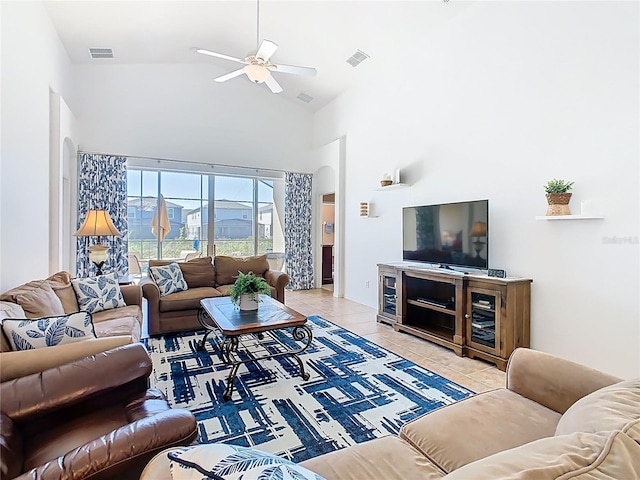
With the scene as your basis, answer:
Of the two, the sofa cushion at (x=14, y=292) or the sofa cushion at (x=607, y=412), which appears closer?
the sofa cushion at (x=607, y=412)

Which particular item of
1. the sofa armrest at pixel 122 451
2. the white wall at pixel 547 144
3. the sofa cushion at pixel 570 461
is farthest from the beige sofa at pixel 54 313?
the white wall at pixel 547 144

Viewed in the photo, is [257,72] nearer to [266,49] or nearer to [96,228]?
[266,49]

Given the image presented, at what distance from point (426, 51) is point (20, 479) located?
5407 millimetres

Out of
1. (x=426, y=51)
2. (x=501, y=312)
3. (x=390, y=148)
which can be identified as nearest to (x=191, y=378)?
(x=501, y=312)

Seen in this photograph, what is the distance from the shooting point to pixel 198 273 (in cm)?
498

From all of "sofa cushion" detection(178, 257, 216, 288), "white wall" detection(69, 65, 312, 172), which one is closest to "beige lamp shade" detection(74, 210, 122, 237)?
"sofa cushion" detection(178, 257, 216, 288)

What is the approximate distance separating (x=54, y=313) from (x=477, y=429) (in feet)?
10.0

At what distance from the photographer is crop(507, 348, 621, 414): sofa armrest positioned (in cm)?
157

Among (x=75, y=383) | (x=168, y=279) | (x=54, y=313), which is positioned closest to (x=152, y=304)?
(x=168, y=279)

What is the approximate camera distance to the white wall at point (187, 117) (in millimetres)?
5887

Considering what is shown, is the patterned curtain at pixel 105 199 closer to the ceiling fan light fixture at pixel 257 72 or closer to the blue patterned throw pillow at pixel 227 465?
the ceiling fan light fixture at pixel 257 72

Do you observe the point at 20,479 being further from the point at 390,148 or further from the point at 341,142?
the point at 341,142

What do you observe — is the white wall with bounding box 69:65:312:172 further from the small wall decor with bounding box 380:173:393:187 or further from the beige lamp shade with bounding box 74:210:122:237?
the small wall decor with bounding box 380:173:393:187

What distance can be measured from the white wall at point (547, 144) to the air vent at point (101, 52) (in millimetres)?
4560
